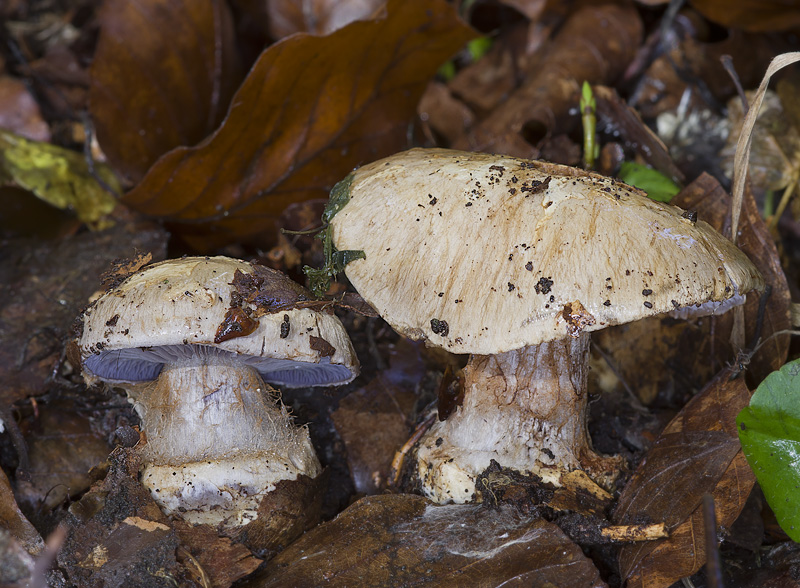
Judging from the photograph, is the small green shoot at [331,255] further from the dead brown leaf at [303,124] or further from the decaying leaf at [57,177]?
the decaying leaf at [57,177]

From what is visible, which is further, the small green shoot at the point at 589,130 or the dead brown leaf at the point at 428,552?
the small green shoot at the point at 589,130

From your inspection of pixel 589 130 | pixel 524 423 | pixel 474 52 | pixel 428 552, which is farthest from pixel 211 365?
pixel 474 52

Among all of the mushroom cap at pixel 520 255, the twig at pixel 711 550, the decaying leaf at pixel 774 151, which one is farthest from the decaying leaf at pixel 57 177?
the decaying leaf at pixel 774 151

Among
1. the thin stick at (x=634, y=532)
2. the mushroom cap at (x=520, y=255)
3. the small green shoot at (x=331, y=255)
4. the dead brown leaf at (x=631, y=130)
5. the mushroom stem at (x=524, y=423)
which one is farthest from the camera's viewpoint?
the dead brown leaf at (x=631, y=130)

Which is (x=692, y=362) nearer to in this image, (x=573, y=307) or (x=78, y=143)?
(x=573, y=307)

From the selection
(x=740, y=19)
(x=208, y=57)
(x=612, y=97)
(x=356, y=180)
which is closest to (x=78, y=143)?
(x=208, y=57)

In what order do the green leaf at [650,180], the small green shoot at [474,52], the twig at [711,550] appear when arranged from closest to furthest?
the twig at [711,550] < the green leaf at [650,180] < the small green shoot at [474,52]

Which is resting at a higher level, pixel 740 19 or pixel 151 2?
pixel 151 2
